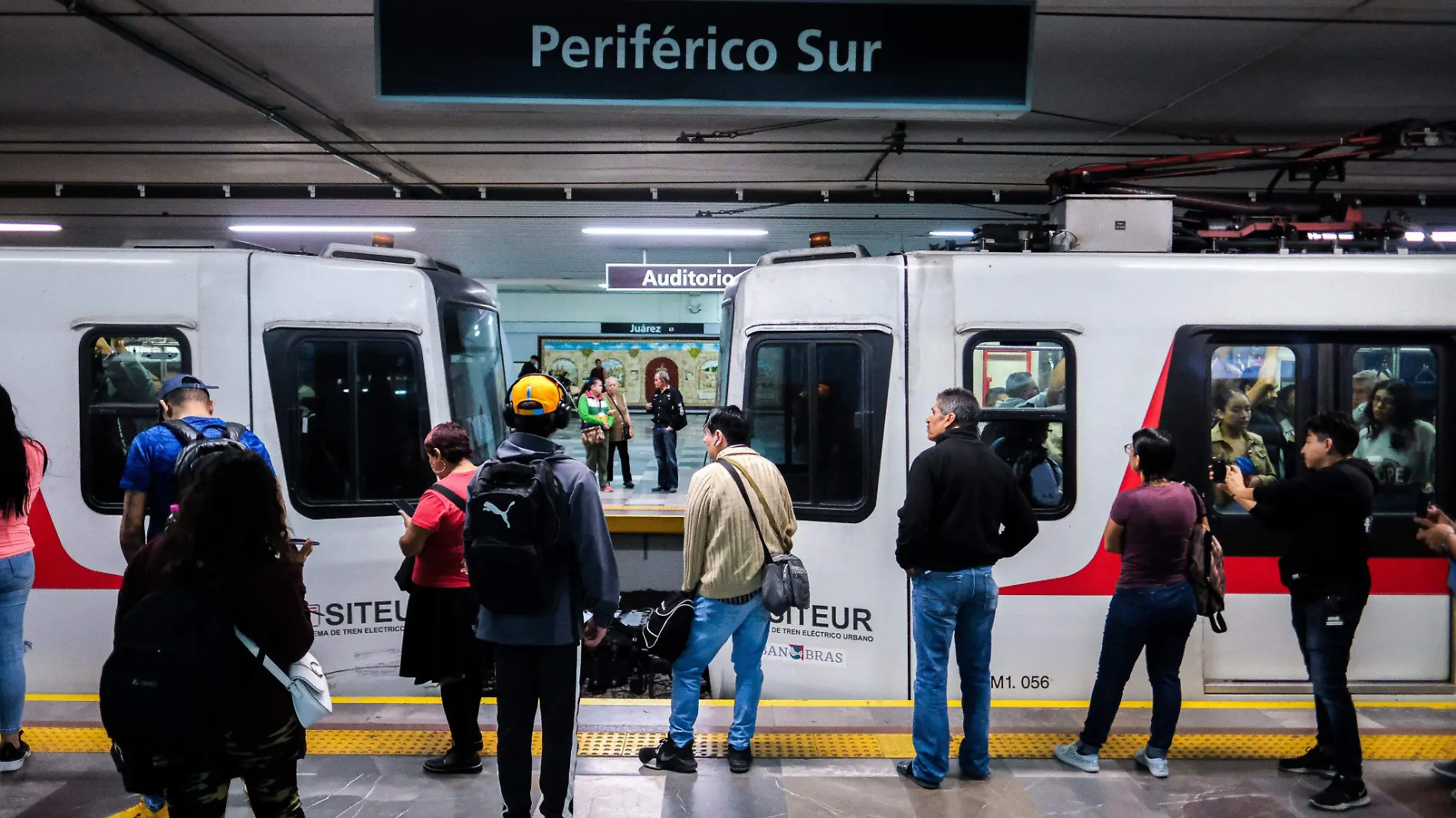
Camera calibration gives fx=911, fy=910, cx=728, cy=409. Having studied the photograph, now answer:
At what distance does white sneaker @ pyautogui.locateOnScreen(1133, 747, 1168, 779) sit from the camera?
163 inches

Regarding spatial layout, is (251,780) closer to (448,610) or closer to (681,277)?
(448,610)

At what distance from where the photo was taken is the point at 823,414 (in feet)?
17.2

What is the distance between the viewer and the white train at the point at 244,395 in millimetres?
5176

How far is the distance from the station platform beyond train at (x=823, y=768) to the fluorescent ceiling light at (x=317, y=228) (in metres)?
8.88

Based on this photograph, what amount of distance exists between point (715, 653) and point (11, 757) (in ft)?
10.6

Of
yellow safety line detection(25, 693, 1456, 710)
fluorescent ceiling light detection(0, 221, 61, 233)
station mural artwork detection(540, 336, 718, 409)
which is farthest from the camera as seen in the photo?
station mural artwork detection(540, 336, 718, 409)

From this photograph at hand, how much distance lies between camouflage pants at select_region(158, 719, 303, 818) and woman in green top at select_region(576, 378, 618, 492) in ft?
33.3

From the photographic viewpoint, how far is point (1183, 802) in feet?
12.9

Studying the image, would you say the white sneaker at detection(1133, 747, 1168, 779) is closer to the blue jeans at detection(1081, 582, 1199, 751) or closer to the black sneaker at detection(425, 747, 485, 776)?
the blue jeans at detection(1081, 582, 1199, 751)

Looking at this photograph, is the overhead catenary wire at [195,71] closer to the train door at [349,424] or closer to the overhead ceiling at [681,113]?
the overhead ceiling at [681,113]

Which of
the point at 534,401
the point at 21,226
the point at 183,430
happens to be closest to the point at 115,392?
the point at 183,430

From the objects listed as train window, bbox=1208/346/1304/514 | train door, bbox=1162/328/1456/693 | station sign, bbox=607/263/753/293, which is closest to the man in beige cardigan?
train door, bbox=1162/328/1456/693

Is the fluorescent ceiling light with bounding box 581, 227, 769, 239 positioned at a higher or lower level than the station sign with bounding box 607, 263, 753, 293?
higher

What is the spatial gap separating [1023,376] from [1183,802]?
225 cm
